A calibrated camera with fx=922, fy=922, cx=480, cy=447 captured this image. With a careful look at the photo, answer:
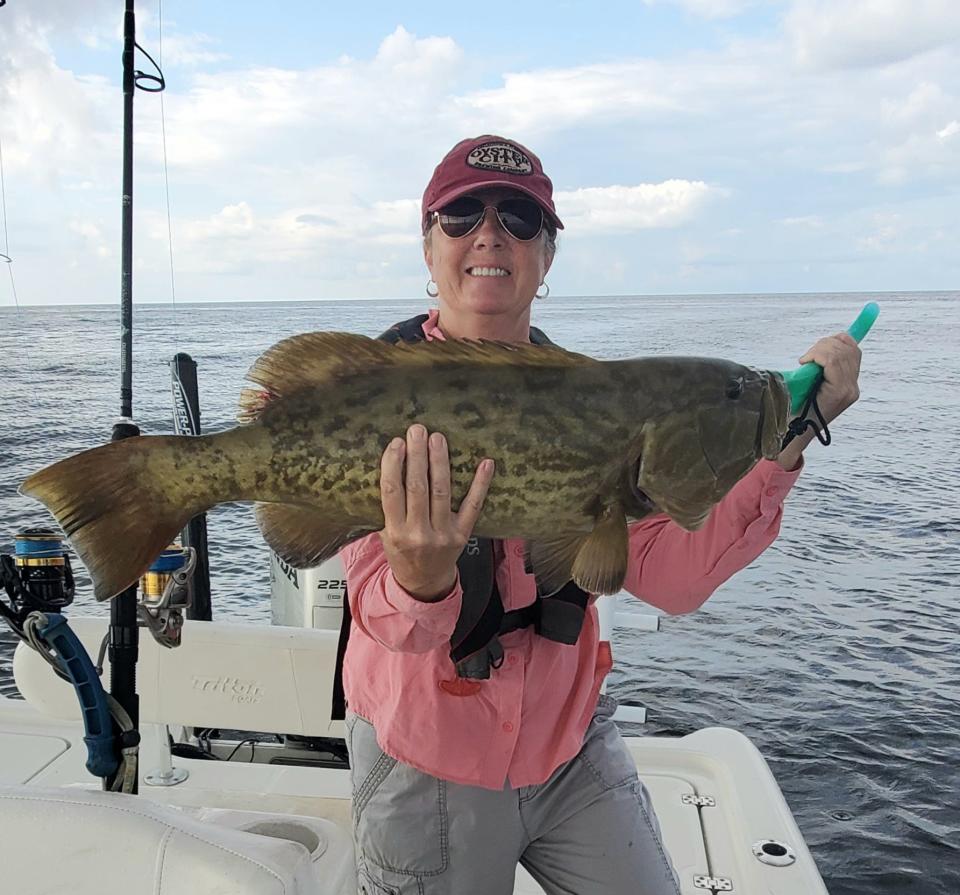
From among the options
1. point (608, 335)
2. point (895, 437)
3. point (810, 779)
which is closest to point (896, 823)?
point (810, 779)

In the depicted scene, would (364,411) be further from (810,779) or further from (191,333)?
(191,333)

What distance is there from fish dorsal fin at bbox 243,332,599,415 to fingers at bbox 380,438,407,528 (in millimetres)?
227

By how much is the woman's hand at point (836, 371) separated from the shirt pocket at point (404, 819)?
5.09 feet

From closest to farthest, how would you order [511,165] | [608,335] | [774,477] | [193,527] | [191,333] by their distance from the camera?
[774,477] → [511,165] → [193,527] → [608,335] → [191,333]

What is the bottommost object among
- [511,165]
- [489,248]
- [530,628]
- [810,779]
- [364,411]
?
[810,779]

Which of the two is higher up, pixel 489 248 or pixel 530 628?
pixel 489 248

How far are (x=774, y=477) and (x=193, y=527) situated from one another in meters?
4.17

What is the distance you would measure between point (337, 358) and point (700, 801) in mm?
3451

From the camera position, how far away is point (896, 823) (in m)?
7.37

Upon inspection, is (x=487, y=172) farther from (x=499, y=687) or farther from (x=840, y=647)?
(x=840, y=647)

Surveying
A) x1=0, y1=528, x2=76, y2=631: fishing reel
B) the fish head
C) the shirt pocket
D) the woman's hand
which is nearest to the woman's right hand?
the fish head

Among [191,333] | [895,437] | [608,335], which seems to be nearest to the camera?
[895,437]

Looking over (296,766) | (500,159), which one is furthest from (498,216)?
(296,766)

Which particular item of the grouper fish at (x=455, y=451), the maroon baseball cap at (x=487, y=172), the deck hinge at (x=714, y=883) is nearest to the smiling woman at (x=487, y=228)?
the maroon baseball cap at (x=487, y=172)
